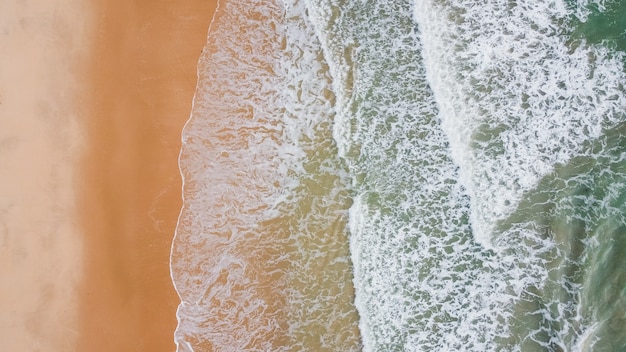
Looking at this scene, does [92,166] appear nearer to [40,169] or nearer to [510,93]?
[40,169]

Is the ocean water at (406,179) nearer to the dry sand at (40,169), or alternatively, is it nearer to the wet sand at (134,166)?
the wet sand at (134,166)

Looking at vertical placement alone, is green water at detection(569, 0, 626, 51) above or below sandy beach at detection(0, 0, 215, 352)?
above

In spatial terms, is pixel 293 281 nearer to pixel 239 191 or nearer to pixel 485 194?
pixel 239 191

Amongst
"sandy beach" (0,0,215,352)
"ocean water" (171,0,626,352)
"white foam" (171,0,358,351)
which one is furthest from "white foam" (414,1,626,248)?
"sandy beach" (0,0,215,352)

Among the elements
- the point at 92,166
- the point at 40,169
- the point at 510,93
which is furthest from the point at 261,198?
the point at 510,93

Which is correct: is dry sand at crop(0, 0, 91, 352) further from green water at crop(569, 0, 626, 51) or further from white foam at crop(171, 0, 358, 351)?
green water at crop(569, 0, 626, 51)

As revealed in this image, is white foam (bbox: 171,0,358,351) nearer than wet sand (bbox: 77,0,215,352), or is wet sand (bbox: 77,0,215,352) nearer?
white foam (bbox: 171,0,358,351)

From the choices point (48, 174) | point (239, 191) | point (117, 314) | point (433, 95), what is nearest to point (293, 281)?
point (239, 191)
